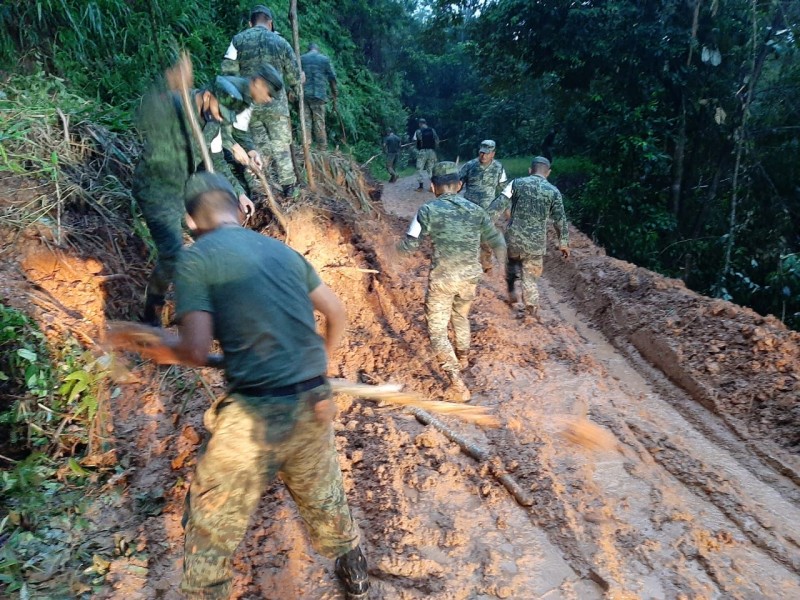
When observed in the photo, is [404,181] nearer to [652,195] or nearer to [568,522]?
[652,195]

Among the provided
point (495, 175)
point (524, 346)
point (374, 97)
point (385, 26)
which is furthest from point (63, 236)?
point (385, 26)

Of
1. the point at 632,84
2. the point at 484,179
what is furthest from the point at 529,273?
the point at 632,84

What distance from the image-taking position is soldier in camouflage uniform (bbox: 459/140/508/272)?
7355 millimetres

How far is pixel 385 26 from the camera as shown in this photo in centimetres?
1666

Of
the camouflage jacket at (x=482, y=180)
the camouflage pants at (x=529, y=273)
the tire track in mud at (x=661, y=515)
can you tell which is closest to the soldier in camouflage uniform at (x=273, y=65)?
the camouflage jacket at (x=482, y=180)

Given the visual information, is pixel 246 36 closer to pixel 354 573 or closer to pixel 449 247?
pixel 449 247

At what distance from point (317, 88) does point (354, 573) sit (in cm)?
765

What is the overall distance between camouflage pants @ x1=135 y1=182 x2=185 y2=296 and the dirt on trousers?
76 cm

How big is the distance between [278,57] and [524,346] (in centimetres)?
420

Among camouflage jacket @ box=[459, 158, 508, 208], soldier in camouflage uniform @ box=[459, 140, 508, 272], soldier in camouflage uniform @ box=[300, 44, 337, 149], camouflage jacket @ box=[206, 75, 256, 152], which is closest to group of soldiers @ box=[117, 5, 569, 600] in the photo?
camouflage jacket @ box=[206, 75, 256, 152]

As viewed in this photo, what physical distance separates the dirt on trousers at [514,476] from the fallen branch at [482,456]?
57 mm

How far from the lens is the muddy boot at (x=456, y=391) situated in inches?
184

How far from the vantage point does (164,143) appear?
3.70 m

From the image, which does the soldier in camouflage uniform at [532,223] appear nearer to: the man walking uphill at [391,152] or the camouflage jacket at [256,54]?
the camouflage jacket at [256,54]
